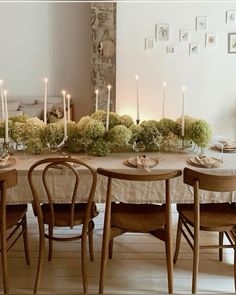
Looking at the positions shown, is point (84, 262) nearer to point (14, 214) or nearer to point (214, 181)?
point (14, 214)

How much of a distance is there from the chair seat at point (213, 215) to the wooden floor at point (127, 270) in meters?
0.44

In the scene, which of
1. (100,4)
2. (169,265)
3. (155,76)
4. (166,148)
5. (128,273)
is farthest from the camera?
(155,76)

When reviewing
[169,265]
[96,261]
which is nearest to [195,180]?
[169,265]

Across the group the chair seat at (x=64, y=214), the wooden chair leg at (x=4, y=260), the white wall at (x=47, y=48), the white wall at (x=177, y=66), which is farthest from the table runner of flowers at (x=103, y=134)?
the white wall at (x=47, y=48)

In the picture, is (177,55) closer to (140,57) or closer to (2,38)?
(140,57)

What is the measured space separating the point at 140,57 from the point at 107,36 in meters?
0.57

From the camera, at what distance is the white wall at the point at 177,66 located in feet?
17.3

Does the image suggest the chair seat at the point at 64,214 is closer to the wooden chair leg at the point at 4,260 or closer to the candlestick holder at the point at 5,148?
the wooden chair leg at the point at 4,260

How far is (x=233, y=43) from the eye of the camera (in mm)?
5340

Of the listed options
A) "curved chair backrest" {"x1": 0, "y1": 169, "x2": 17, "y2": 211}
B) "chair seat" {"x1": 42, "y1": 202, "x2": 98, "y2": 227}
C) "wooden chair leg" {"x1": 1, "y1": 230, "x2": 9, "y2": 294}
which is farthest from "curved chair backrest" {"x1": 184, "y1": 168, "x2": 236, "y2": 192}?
"wooden chair leg" {"x1": 1, "y1": 230, "x2": 9, "y2": 294}

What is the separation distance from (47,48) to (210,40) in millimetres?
2470

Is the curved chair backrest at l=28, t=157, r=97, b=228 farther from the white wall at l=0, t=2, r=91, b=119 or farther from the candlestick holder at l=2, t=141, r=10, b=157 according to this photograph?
the white wall at l=0, t=2, r=91, b=119

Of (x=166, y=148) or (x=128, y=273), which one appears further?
(x=166, y=148)

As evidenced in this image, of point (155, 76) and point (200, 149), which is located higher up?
point (155, 76)
